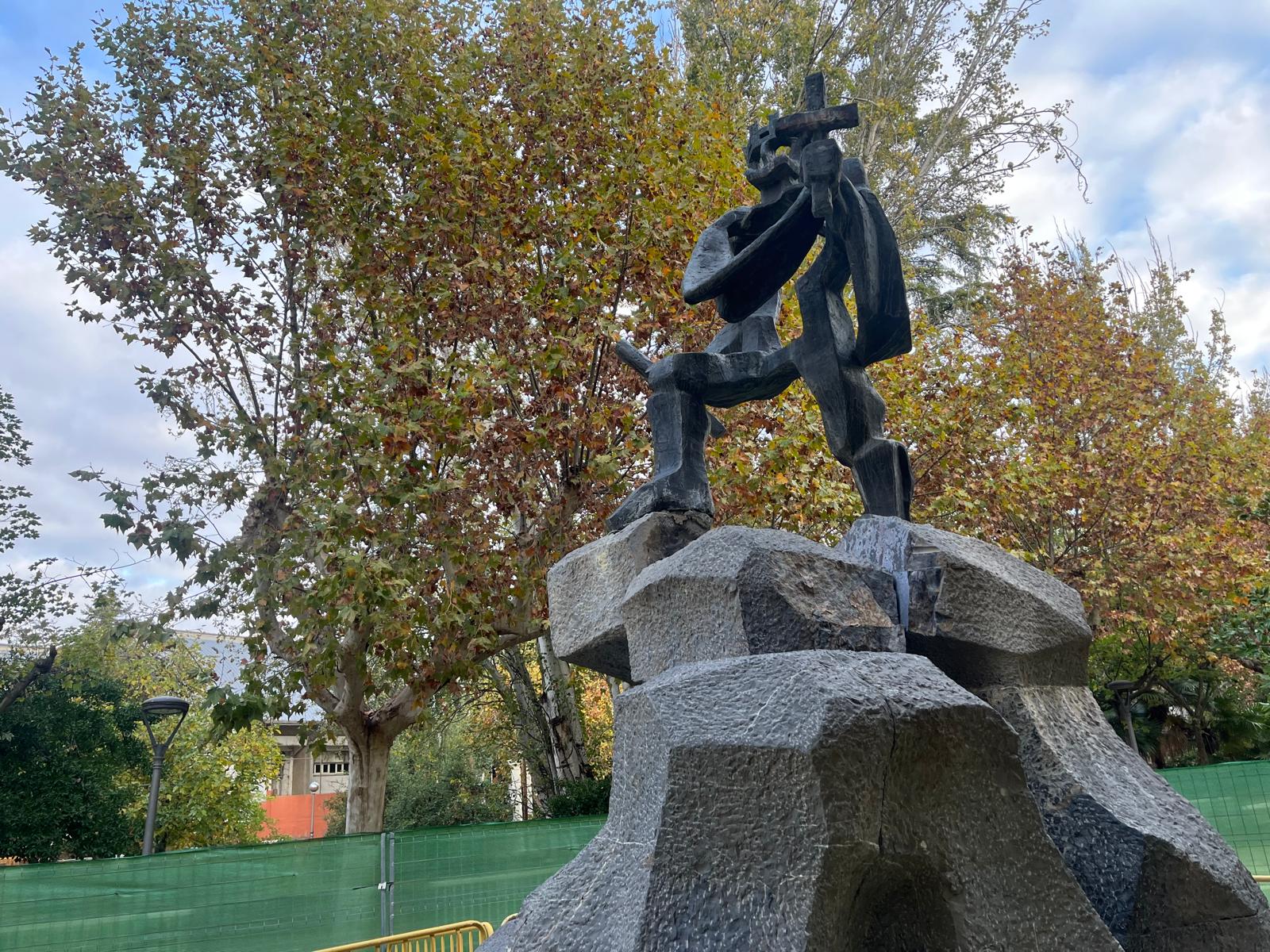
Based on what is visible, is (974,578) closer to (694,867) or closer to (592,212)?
→ (694,867)

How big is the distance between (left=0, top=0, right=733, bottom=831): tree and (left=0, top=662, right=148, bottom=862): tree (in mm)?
6591

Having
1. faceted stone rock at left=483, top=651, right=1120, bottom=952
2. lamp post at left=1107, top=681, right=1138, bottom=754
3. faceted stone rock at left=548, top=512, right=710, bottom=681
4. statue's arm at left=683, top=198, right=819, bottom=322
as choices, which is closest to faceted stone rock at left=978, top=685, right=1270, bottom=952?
faceted stone rock at left=483, top=651, right=1120, bottom=952

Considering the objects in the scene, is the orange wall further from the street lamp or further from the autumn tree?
the autumn tree

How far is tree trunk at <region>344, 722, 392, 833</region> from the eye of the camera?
9141 mm

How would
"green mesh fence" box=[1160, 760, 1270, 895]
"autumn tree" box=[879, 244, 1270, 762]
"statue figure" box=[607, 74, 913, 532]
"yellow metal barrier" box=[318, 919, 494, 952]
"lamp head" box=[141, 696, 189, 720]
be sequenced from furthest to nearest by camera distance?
"autumn tree" box=[879, 244, 1270, 762]
"lamp head" box=[141, 696, 189, 720]
"green mesh fence" box=[1160, 760, 1270, 895]
"yellow metal barrier" box=[318, 919, 494, 952]
"statue figure" box=[607, 74, 913, 532]

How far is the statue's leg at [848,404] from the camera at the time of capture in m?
3.86

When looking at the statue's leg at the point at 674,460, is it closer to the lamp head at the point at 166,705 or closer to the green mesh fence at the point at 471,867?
the green mesh fence at the point at 471,867

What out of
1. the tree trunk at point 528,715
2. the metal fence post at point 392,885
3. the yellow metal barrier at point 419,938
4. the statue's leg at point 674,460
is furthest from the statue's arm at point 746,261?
the tree trunk at point 528,715

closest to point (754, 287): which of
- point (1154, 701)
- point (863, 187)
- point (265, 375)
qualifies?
point (863, 187)

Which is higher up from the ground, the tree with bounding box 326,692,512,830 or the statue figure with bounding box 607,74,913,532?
the statue figure with bounding box 607,74,913,532

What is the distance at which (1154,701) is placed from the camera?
20.9 metres

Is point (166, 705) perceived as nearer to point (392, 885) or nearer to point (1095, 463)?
point (392, 885)

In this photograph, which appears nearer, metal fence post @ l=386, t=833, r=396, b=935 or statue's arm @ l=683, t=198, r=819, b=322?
statue's arm @ l=683, t=198, r=819, b=322

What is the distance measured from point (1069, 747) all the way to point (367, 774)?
7.61 meters
